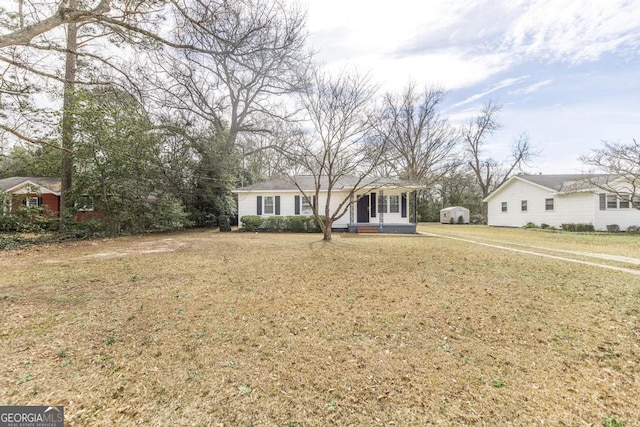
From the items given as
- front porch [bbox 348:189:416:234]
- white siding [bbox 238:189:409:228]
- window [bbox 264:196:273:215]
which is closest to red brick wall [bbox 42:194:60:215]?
white siding [bbox 238:189:409:228]

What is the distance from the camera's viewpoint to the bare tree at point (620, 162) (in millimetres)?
13977

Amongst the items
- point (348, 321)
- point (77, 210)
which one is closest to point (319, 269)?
point (348, 321)

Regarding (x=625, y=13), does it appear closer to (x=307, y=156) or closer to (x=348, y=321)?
(x=307, y=156)

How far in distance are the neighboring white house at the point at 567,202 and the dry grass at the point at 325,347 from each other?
16015 mm

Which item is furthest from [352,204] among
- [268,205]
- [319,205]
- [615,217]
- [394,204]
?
[615,217]

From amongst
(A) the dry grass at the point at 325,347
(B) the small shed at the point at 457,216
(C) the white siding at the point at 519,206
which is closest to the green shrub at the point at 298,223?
(A) the dry grass at the point at 325,347

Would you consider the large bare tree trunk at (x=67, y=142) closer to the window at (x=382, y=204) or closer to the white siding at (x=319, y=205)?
the white siding at (x=319, y=205)

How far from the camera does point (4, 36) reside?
5.08 metres

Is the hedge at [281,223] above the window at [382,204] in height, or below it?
below

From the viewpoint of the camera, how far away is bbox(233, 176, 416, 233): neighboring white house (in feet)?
52.0

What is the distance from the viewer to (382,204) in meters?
16.4

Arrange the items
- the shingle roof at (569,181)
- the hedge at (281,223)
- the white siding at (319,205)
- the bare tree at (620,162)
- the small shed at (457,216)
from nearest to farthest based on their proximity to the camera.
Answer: the bare tree at (620,162)
the hedge at (281,223)
the white siding at (319,205)
the shingle roof at (569,181)
the small shed at (457,216)

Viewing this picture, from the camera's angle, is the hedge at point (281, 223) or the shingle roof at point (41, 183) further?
the shingle roof at point (41, 183)

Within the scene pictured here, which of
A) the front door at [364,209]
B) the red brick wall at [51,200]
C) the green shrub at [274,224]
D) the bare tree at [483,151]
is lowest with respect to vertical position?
the green shrub at [274,224]
